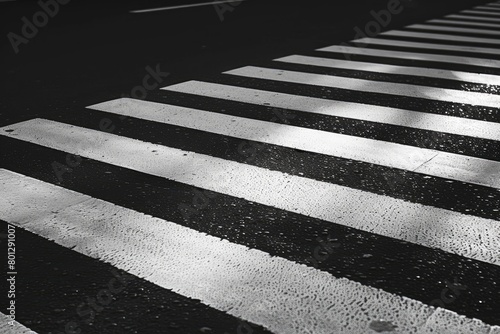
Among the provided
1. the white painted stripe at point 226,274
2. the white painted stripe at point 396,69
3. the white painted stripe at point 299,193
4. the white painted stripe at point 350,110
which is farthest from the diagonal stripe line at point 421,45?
the white painted stripe at point 226,274

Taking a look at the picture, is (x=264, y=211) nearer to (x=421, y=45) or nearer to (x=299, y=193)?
(x=299, y=193)

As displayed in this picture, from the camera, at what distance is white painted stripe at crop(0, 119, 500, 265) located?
2.84 metres

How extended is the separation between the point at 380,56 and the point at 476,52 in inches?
46.8

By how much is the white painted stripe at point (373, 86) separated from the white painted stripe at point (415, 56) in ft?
4.15

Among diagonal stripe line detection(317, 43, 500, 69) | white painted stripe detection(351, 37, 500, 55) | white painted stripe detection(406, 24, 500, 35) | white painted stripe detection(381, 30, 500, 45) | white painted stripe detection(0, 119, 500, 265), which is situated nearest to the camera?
white painted stripe detection(0, 119, 500, 265)

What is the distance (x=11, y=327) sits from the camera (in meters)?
2.18

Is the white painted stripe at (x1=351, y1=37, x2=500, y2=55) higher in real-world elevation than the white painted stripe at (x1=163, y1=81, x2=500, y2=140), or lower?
lower

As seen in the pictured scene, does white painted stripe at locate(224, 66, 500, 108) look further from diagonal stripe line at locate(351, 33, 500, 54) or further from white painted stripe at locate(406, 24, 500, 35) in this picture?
white painted stripe at locate(406, 24, 500, 35)

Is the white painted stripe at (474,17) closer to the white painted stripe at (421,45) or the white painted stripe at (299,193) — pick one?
the white painted stripe at (421,45)

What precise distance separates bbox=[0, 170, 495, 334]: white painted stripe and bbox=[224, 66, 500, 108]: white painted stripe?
3.05 meters

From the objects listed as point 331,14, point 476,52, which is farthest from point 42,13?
point 476,52

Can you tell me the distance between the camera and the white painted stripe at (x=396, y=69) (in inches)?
235

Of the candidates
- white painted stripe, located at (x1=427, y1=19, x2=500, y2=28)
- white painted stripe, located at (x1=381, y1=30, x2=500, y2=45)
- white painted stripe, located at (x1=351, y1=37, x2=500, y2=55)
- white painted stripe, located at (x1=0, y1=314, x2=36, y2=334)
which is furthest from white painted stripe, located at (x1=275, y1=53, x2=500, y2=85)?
white painted stripe, located at (x1=0, y1=314, x2=36, y2=334)

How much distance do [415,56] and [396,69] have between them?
0.76 m
